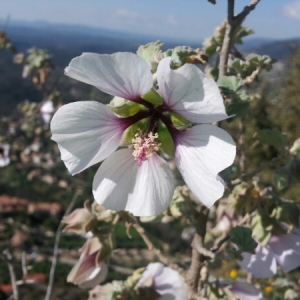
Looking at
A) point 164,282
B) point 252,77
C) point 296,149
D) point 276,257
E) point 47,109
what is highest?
point 252,77

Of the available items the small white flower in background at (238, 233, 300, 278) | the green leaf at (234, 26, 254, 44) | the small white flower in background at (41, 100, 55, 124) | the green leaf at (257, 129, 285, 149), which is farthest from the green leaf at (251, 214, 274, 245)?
the small white flower in background at (41, 100, 55, 124)

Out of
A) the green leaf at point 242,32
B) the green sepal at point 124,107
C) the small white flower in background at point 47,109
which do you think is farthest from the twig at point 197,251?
the small white flower in background at point 47,109

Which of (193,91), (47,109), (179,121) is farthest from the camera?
(47,109)

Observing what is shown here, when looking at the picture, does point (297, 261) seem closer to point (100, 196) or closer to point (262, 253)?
point (262, 253)

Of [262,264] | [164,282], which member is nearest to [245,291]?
[262,264]

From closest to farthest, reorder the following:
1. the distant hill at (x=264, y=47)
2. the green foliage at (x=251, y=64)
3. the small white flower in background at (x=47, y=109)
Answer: the green foliage at (x=251, y=64) → the distant hill at (x=264, y=47) → the small white flower in background at (x=47, y=109)

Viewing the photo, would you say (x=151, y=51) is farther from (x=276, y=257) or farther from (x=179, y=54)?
(x=276, y=257)

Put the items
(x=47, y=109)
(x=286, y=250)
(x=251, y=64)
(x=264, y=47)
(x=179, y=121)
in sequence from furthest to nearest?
(x=264, y=47)
(x=47, y=109)
(x=286, y=250)
(x=251, y=64)
(x=179, y=121)

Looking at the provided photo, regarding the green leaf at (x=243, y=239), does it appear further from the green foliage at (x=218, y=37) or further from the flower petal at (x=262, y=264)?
the green foliage at (x=218, y=37)
